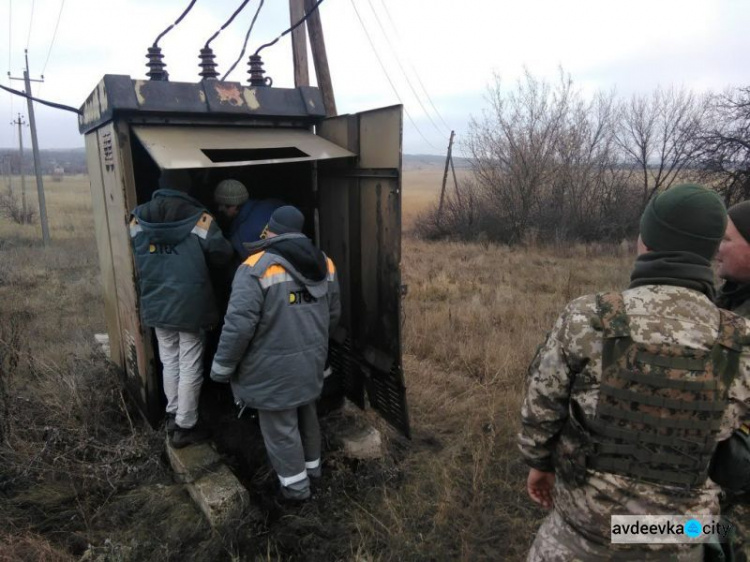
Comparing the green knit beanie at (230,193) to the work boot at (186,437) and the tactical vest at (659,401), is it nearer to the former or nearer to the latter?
the work boot at (186,437)

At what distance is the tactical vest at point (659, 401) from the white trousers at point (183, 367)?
2539 mm

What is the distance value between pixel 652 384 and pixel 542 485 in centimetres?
64

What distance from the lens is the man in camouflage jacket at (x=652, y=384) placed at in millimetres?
1464

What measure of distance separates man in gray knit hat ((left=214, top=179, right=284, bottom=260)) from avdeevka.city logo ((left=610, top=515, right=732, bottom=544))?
2.66 metres

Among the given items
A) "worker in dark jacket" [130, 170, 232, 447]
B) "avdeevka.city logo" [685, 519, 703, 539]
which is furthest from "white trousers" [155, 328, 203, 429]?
"avdeevka.city logo" [685, 519, 703, 539]

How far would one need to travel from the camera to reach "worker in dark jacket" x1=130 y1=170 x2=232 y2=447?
3.15m

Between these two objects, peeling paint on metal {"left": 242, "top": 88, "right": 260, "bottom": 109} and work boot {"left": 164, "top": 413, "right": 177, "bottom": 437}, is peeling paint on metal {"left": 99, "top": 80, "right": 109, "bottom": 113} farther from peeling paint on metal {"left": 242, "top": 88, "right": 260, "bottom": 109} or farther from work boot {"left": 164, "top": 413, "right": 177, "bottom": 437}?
work boot {"left": 164, "top": 413, "right": 177, "bottom": 437}

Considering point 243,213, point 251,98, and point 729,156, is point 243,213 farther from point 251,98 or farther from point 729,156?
point 729,156

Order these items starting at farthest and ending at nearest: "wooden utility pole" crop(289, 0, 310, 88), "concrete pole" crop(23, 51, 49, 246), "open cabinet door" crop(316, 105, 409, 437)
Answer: "concrete pole" crop(23, 51, 49, 246)
"wooden utility pole" crop(289, 0, 310, 88)
"open cabinet door" crop(316, 105, 409, 437)

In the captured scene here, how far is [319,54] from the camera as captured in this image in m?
5.08

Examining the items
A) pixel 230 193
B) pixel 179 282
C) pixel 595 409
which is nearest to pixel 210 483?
pixel 179 282

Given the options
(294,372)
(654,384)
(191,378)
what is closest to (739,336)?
(654,384)

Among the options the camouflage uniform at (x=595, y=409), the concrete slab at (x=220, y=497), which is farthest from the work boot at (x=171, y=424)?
the camouflage uniform at (x=595, y=409)

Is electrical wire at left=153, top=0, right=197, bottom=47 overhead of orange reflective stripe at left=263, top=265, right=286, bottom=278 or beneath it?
overhead
